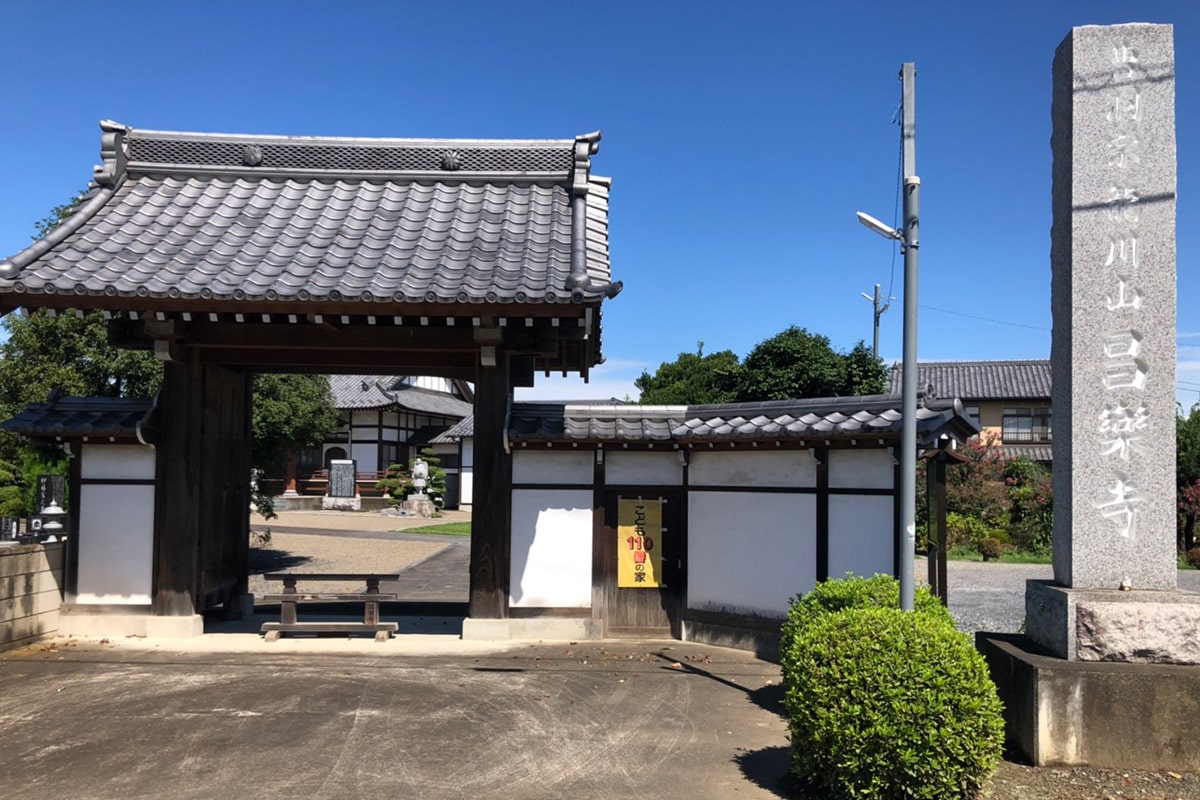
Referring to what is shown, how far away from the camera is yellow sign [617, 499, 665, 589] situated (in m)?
10.2

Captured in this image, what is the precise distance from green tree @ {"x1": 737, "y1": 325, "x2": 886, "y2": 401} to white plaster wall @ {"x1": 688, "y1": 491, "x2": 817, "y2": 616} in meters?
16.1

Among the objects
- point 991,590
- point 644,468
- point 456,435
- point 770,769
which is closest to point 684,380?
point 456,435

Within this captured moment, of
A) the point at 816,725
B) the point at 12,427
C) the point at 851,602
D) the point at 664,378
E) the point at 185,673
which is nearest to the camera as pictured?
the point at 816,725

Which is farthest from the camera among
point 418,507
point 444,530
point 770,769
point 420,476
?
point 420,476

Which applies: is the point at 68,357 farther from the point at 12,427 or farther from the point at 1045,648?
the point at 1045,648

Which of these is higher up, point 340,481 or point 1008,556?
point 340,481

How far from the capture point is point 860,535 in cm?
898

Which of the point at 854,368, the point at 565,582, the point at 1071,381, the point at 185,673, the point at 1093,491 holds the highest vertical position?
the point at 854,368

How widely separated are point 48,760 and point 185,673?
2.42 metres

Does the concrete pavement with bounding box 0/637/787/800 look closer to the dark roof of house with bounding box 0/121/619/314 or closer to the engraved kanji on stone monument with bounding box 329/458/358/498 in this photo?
the dark roof of house with bounding box 0/121/619/314

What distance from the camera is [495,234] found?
1052 centimetres

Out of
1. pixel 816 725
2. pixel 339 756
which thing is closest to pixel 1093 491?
pixel 816 725

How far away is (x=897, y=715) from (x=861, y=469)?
4.59 m

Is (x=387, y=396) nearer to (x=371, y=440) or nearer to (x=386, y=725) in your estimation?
(x=371, y=440)
